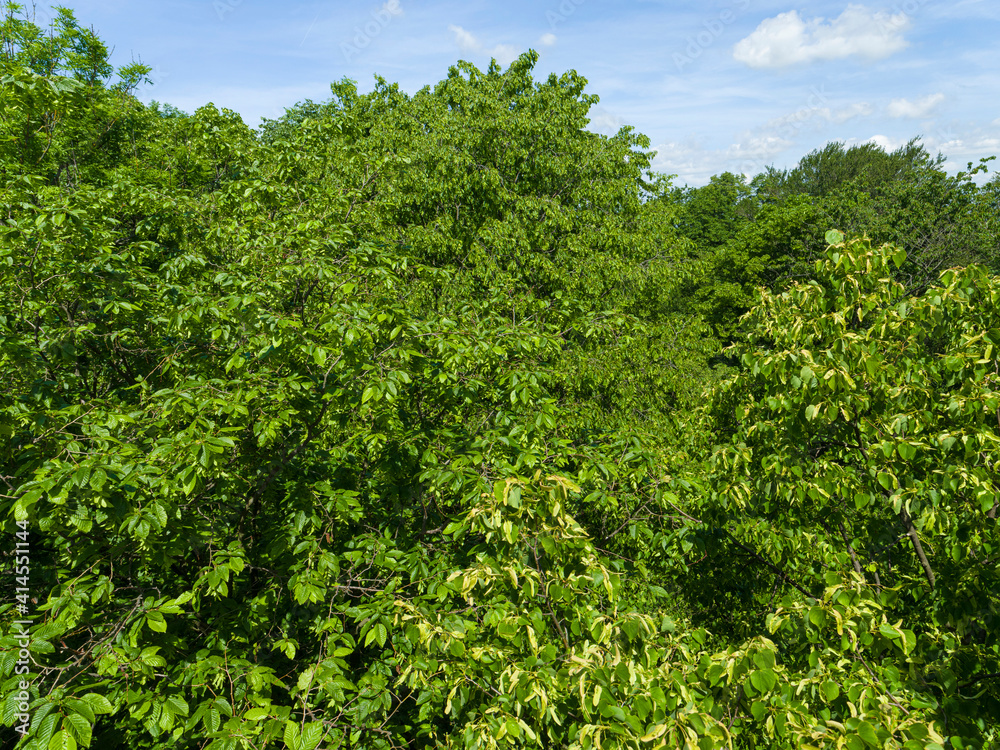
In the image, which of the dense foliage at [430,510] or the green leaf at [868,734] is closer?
the green leaf at [868,734]

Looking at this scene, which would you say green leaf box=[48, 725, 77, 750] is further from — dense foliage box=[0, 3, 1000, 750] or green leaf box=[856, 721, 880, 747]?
green leaf box=[856, 721, 880, 747]

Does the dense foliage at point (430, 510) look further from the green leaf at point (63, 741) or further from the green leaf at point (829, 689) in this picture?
the green leaf at point (829, 689)

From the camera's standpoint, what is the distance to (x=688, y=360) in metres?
14.0

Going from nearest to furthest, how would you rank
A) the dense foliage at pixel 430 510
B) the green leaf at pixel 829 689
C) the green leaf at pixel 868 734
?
the green leaf at pixel 868 734
the green leaf at pixel 829 689
the dense foliage at pixel 430 510

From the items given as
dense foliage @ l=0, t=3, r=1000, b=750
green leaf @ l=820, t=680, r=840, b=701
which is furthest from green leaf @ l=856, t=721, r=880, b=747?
green leaf @ l=820, t=680, r=840, b=701

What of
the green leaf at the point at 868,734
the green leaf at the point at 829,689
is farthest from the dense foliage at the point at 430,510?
the green leaf at the point at 829,689

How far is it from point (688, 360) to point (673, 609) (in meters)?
8.47

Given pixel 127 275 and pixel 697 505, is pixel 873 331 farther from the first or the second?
pixel 127 275

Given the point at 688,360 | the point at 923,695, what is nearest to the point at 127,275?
the point at 923,695

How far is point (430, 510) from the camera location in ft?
19.6

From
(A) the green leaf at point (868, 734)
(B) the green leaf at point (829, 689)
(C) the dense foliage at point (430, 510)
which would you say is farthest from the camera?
(C) the dense foliage at point (430, 510)

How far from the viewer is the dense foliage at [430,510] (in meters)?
3.09

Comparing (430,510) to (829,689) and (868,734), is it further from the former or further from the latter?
(868,734)

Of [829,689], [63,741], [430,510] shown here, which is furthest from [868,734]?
[430,510]
